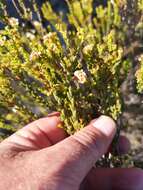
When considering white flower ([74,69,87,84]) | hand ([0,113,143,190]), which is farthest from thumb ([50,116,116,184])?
white flower ([74,69,87,84])

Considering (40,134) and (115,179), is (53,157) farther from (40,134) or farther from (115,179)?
(115,179)

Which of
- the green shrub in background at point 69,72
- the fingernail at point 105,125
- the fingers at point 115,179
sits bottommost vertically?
the fingers at point 115,179

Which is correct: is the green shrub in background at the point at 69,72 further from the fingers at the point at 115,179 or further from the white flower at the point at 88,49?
the fingers at the point at 115,179

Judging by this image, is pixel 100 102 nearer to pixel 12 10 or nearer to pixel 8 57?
pixel 8 57

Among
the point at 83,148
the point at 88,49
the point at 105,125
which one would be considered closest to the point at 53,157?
the point at 83,148

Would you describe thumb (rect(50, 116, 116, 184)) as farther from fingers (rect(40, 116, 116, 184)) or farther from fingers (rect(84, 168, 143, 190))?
fingers (rect(84, 168, 143, 190))

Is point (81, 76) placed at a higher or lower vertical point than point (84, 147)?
higher

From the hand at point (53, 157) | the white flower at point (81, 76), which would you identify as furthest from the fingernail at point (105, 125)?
the white flower at point (81, 76)
